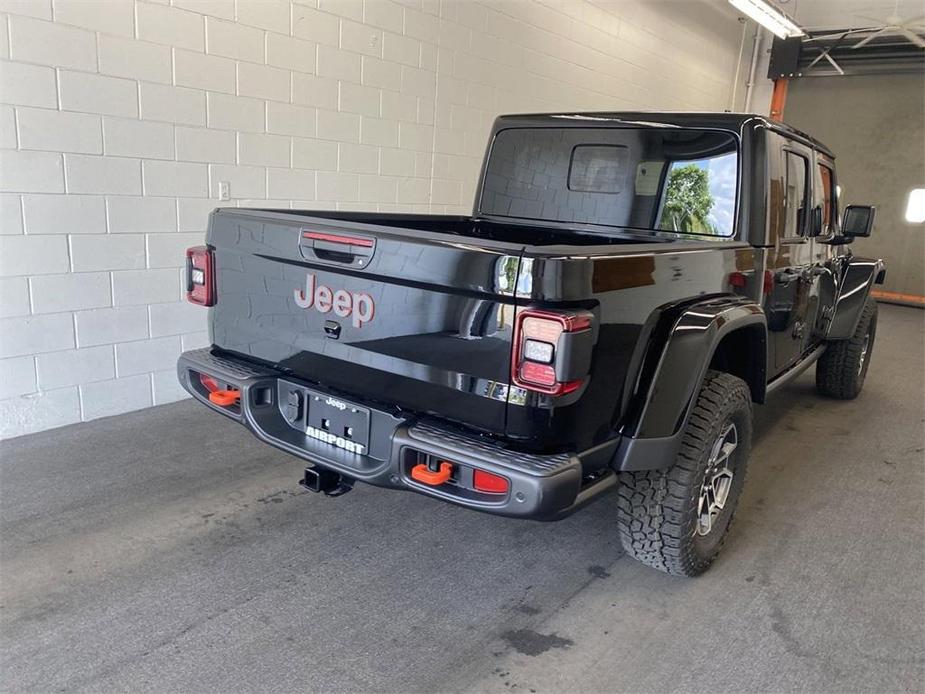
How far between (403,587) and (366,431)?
735 mm

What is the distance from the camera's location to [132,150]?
13.5 feet

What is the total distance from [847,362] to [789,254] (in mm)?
2404

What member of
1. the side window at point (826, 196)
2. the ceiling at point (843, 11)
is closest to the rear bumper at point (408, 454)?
the side window at point (826, 196)

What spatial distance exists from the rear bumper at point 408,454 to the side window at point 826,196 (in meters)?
2.75

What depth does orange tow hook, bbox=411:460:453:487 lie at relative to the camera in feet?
6.74

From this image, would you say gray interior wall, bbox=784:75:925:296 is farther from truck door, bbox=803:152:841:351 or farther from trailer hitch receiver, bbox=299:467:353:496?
trailer hitch receiver, bbox=299:467:353:496

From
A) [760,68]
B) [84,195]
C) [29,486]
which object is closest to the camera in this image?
[29,486]

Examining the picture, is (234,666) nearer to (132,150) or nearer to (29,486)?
(29,486)

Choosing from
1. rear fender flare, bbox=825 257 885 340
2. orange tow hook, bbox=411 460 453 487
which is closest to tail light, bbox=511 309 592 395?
orange tow hook, bbox=411 460 453 487

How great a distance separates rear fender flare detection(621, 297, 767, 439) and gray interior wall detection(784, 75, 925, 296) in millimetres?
11051

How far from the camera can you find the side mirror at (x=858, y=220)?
172 inches

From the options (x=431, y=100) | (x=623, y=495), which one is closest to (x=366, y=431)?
(x=623, y=495)

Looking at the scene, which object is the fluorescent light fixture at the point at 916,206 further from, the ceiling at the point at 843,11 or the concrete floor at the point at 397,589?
the concrete floor at the point at 397,589

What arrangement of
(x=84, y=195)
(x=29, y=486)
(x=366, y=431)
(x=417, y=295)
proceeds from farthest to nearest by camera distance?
(x=84, y=195) < (x=29, y=486) < (x=366, y=431) < (x=417, y=295)
